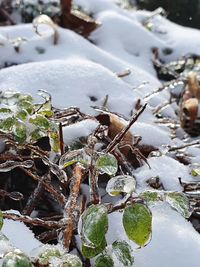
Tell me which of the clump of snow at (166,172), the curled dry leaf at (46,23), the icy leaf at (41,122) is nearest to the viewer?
the icy leaf at (41,122)

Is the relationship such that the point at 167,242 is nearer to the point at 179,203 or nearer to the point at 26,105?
the point at 179,203

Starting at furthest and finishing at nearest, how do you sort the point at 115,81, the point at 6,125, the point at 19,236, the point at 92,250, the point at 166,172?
the point at 115,81 → the point at 166,172 → the point at 6,125 → the point at 19,236 → the point at 92,250

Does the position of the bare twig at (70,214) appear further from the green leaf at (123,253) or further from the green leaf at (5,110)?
the green leaf at (5,110)

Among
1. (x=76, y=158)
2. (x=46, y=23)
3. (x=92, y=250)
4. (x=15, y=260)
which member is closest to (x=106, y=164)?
(x=76, y=158)

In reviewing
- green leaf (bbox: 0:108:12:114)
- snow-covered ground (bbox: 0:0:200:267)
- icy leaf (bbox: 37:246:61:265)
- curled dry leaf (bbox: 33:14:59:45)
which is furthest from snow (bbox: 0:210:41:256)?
curled dry leaf (bbox: 33:14:59:45)

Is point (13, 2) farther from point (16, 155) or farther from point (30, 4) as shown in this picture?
point (16, 155)

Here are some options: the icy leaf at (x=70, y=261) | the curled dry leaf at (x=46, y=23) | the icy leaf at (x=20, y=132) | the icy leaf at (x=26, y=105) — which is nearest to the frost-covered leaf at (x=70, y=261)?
the icy leaf at (x=70, y=261)

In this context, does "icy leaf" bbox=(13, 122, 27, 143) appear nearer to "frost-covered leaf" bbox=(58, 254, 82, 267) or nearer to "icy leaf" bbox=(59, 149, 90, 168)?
"icy leaf" bbox=(59, 149, 90, 168)
